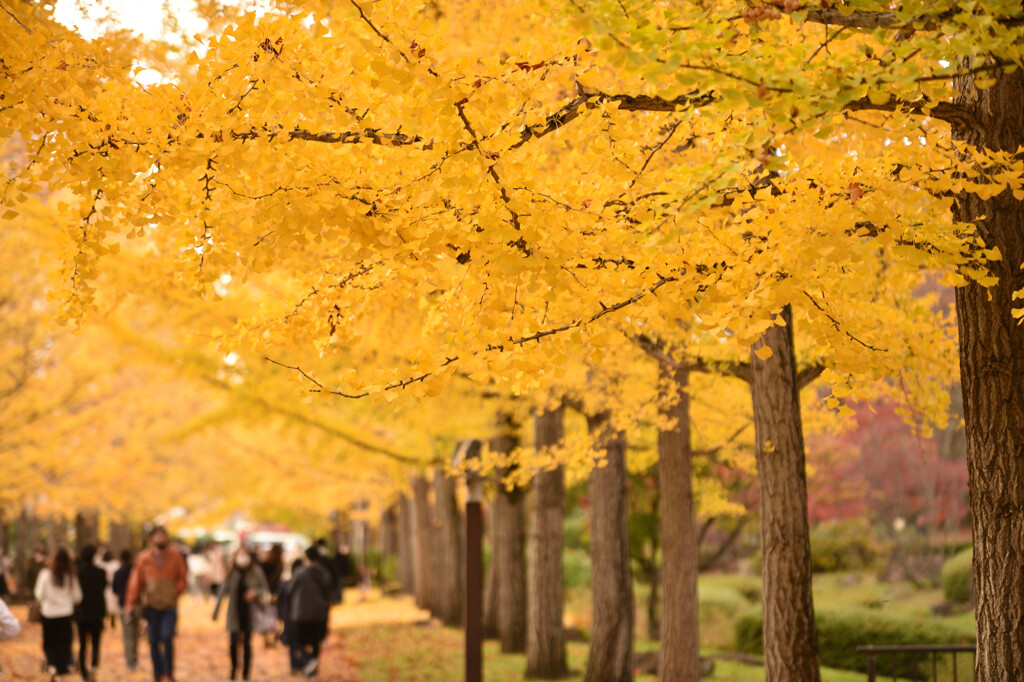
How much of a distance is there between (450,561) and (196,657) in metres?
5.59

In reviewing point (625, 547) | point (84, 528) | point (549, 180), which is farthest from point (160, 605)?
point (84, 528)

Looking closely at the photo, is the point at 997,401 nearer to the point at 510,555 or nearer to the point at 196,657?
the point at 510,555

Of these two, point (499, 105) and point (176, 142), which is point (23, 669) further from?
point (499, 105)

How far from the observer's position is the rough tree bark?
49.2 ft

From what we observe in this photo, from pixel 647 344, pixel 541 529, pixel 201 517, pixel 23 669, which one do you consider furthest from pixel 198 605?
pixel 647 344

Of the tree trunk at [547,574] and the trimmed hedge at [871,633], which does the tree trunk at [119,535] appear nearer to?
the tree trunk at [547,574]

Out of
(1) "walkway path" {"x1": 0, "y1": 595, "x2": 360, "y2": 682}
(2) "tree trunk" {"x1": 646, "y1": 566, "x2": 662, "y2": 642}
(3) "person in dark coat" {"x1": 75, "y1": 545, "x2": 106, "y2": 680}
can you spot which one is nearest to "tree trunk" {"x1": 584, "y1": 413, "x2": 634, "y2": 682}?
(1) "walkway path" {"x1": 0, "y1": 595, "x2": 360, "y2": 682}

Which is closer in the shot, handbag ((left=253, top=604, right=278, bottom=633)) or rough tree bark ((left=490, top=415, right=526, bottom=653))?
rough tree bark ((left=490, top=415, right=526, bottom=653))

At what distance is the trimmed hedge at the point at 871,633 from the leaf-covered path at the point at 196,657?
717 cm

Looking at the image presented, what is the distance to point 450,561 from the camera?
1905 cm

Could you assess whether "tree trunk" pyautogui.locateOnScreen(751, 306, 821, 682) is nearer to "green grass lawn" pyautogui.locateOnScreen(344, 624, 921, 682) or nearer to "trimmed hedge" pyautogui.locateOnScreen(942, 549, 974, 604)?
"green grass lawn" pyautogui.locateOnScreen(344, 624, 921, 682)

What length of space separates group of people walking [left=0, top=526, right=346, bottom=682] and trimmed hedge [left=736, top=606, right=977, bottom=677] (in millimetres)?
6986

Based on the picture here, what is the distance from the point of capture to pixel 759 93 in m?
Result: 3.26

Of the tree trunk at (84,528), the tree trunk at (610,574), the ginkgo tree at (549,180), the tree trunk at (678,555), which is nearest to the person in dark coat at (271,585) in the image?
the tree trunk at (610,574)
